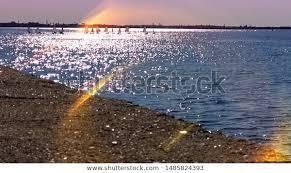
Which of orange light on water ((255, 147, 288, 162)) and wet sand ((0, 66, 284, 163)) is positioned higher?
wet sand ((0, 66, 284, 163))

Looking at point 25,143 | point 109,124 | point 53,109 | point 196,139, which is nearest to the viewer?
point 25,143

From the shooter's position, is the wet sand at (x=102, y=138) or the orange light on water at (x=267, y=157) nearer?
the wet sand at (x=102, y=138)

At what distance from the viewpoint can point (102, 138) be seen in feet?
51.4

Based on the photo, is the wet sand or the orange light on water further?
the orange light on water

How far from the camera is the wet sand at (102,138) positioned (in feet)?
42.9

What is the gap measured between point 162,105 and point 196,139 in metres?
17.6

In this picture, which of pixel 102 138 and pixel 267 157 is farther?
pixel 102 138

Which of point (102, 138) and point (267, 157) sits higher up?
point (102, 138)

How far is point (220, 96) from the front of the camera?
133ft

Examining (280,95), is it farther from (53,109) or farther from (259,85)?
(53,109)

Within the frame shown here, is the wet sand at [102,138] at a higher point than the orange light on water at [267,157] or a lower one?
higher

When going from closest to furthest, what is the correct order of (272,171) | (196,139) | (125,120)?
(272,171)
(196,139)
(125,120)

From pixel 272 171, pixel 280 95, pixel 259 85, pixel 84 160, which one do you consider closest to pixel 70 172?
pixel 272 171

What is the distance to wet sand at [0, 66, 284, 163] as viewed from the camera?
1306 cm
